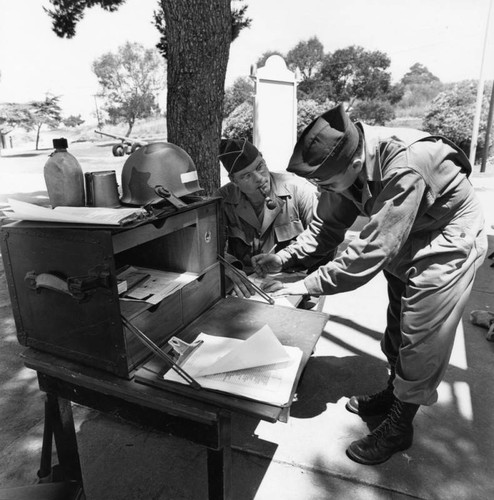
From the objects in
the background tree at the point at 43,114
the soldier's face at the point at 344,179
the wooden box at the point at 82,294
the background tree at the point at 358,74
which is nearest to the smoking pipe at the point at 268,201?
the soldier's face at the point at 344,179

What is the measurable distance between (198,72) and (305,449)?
2.55 metres

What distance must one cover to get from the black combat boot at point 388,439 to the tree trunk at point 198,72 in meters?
2.11

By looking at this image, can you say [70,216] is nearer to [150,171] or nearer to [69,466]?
[150,171]

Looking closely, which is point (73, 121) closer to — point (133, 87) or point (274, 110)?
point (133, 87)

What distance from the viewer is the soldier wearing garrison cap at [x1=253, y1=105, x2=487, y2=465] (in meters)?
1.54

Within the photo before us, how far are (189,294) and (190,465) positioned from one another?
0.91 m

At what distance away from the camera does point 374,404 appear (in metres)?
2.28

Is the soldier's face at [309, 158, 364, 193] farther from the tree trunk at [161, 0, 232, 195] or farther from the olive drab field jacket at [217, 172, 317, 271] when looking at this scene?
the tree trunk at [161, 0, 232, 195]

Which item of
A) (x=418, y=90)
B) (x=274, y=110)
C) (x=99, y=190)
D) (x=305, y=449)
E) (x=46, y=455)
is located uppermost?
(x=418, y=90)

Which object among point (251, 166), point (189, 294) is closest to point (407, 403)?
point (189, 294)

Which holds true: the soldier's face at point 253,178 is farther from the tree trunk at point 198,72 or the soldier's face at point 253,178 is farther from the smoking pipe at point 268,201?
the tree trunk at point 198,72

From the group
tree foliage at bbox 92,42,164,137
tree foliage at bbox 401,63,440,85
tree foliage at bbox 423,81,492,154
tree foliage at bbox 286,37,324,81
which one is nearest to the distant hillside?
tree foliage at bbox 92,42,164,137

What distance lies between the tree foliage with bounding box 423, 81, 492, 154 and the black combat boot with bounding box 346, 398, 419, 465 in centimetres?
1590

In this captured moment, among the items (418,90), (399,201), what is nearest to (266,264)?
(399,201)
